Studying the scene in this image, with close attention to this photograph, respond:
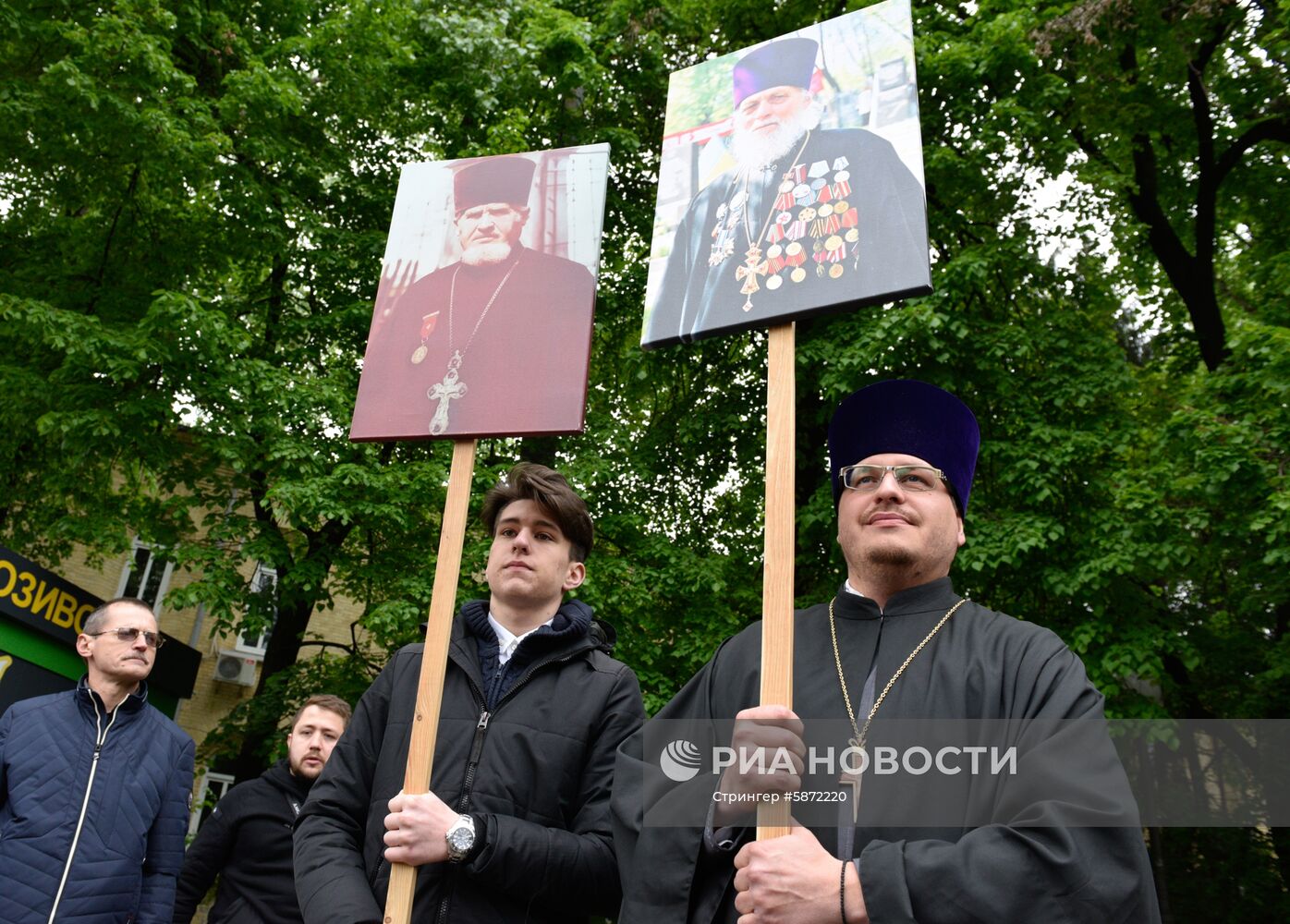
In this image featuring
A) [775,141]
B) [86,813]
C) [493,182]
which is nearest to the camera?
[775,141]

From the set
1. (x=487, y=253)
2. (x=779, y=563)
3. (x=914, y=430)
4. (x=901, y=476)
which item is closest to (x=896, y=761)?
(x=779, y=563)

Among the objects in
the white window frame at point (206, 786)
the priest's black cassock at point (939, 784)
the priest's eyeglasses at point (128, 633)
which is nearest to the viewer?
the priest's black cassock at point (939, 784)

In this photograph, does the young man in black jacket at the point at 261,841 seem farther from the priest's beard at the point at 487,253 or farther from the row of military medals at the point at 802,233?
the row of military medals at the point at 802,233

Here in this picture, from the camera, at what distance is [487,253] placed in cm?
376

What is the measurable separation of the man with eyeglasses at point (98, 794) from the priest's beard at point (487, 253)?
2231 millimetres

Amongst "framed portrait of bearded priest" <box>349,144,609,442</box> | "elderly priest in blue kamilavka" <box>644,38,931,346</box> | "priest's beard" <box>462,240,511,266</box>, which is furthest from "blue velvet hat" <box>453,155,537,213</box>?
"elderly priest in blue kamilavka" <box>644,38,931,346</box>

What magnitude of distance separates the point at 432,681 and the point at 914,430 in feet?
4.84

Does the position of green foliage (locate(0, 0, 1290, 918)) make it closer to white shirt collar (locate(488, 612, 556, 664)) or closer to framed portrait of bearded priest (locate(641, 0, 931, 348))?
white shirt collar (locate(488, 612, 556, 664))

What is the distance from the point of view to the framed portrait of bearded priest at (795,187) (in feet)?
9.52

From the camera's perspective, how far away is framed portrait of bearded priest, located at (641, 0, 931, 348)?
2.90 meters

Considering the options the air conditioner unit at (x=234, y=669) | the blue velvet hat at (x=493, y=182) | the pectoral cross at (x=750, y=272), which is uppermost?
the air conditioner unit at (x=234, y=669)

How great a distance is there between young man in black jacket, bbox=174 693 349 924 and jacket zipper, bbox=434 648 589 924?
1.67m

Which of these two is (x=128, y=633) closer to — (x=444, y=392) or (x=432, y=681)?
(x=444, y=392)

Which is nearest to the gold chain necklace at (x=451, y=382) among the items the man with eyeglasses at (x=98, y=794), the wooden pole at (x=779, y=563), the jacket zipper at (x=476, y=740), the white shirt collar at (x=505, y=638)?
the white shirt collar at (x=505, y=638)
